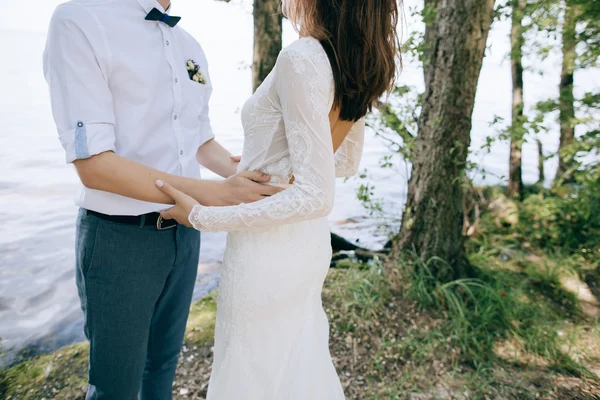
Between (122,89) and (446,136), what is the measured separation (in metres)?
2.30

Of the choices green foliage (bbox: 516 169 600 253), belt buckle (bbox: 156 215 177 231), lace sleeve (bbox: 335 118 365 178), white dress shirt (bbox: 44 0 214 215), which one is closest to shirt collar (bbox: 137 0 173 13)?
white dress shirt (bbox: 44 0 214 215)

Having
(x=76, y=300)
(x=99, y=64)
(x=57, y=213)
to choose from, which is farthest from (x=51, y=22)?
(x=57, y=213)

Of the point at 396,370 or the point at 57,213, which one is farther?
the point at 57,213

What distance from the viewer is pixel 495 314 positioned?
2.96 m

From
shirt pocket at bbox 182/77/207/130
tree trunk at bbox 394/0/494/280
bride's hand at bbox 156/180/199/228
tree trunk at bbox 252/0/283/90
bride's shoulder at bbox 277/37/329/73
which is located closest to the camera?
bride's shoulder at bbox 277/37/329/73

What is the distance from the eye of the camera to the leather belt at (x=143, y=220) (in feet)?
Answer: 4.63

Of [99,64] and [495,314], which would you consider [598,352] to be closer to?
[495,314]

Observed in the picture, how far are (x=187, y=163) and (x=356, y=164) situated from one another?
68cm

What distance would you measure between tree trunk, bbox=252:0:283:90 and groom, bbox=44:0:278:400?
1.64 metres

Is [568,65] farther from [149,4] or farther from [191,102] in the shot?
[149,4]

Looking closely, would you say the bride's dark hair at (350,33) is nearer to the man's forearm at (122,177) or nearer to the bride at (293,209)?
the bride at (293,209)

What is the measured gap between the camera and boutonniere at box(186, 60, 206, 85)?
1.61 m

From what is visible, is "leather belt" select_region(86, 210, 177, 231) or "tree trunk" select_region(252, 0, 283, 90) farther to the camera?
"tree trunk" select_region(252, 0, 283, 90)

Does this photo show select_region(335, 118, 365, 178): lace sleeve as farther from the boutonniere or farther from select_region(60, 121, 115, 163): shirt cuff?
select_region(60, 121, 115, 163): shirt cuff
